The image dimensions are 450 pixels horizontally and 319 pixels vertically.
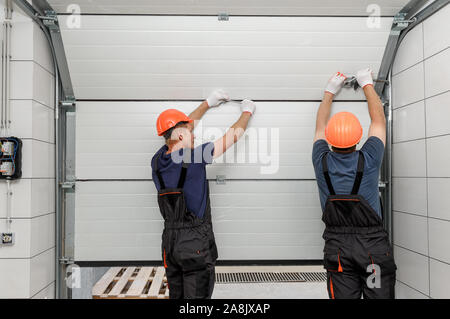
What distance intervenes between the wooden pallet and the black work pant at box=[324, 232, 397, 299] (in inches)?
58.0

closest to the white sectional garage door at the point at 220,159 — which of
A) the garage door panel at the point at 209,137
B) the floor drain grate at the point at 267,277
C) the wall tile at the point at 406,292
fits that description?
the garage door panel at the point at 209,137

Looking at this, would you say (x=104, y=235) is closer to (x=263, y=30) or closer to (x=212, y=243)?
(x=212, y=243)

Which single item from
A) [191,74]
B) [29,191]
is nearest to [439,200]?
[191,74]

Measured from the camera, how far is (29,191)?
83.9 inches

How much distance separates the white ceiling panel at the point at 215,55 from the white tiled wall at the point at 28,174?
0.24 meters

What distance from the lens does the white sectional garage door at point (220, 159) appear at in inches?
93.6

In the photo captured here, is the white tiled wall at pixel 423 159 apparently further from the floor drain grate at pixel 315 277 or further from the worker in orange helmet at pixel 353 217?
the floor drain grate at pixel 315 277

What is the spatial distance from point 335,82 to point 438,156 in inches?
33.2

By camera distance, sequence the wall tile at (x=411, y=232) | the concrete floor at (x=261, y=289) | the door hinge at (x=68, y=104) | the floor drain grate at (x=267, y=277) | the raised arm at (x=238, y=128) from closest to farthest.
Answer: the wall tile at (x=411, y=232) < the raised arm at (x=238, y=128) < the door hinge at (x=68, y=104) < the concrete floor at (x=261, y=289) < the floor drain grate at (x=267, y=277)

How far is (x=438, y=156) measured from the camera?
2.04 meters

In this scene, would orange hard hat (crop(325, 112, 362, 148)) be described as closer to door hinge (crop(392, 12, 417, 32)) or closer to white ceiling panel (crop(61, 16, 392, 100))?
white ceiling panel (crop(61, 16, 392, 100))

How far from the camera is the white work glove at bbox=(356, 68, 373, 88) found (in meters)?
2.32
